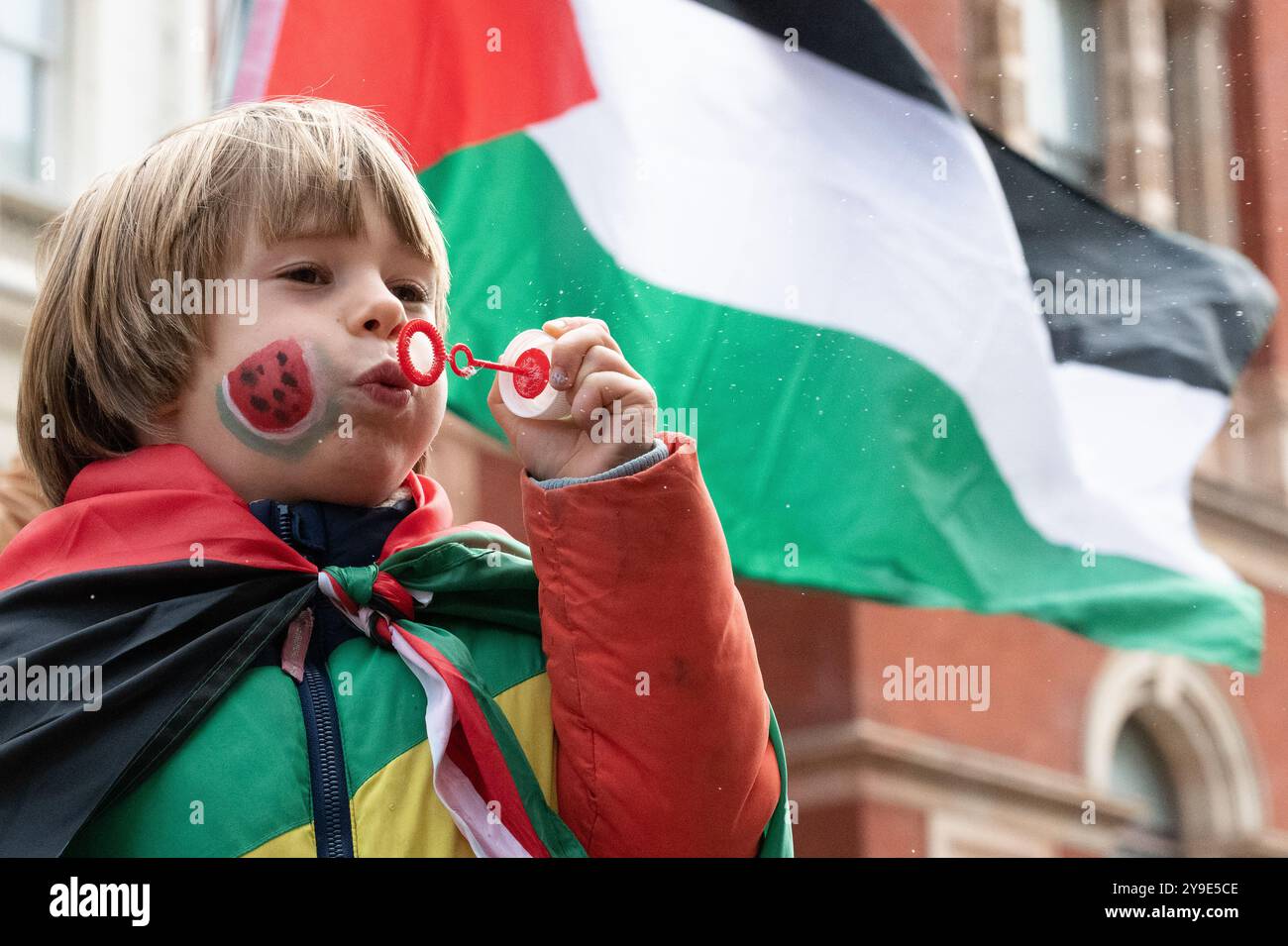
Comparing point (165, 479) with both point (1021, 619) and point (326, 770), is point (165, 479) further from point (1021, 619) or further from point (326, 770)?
point (1021, 619)

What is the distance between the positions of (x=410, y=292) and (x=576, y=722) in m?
0.43

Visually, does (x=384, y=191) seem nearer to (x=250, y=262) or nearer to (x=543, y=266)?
(x=250, y=262)

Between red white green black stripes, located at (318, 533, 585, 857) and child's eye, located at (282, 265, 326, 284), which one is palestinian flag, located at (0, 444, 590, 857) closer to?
red white green black stripes, located at (318, 533, 585, 857)

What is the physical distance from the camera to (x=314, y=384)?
5.41ft

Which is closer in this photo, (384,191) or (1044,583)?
(384,191)

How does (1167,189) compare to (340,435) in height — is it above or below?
above

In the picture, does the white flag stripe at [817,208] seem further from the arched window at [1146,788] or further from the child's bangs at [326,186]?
the arched window at [1146,788]

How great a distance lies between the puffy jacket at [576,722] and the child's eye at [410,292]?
0.77 feet

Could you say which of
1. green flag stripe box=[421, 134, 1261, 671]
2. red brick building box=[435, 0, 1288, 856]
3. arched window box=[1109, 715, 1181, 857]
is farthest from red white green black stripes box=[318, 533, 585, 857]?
arched window box=[1109, 715, 1181, 857]

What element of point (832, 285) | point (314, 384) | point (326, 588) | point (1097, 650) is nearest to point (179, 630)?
point (326, 588)

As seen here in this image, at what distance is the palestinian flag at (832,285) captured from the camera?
10.2 ft

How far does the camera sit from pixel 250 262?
1680 millimetres
